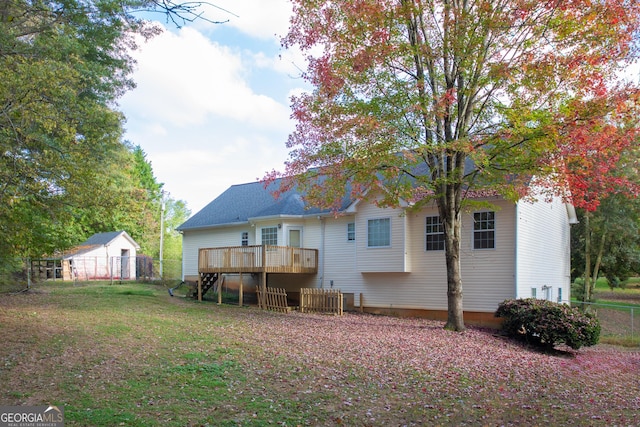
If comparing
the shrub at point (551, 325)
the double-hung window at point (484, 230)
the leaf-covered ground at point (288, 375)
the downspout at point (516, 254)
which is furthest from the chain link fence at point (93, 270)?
the shrub at point (551, 325)

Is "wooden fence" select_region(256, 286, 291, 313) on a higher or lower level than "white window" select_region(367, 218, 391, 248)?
lower

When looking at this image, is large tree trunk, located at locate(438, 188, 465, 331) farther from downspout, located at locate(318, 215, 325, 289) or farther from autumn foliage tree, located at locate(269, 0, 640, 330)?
downspout, located at locate(318, 215, 325, 289)

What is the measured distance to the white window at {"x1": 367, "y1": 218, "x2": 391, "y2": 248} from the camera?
18.5m

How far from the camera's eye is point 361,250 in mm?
19047

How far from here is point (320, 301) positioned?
61.3 feet

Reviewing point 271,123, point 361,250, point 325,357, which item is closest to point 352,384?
point 325,357

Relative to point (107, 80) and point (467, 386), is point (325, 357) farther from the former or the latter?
point (107, 80)

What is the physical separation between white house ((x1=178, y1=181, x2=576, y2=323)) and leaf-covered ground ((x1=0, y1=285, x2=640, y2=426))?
3.34m

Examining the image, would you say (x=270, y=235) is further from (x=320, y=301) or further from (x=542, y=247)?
(x=542, y=247)

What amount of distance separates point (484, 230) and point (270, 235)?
9481 mm

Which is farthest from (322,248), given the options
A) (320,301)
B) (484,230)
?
(484,230)

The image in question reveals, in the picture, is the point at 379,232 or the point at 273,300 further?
the point at 273,300

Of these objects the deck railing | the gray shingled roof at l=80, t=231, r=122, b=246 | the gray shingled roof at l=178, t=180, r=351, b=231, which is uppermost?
the gray shingled roof at l=178, t=180, r=351, b=231

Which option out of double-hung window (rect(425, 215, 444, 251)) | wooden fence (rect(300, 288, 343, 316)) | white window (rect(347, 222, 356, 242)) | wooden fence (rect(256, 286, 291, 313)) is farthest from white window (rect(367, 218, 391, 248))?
wooden fence (rect(256, 286, 291, 313))
